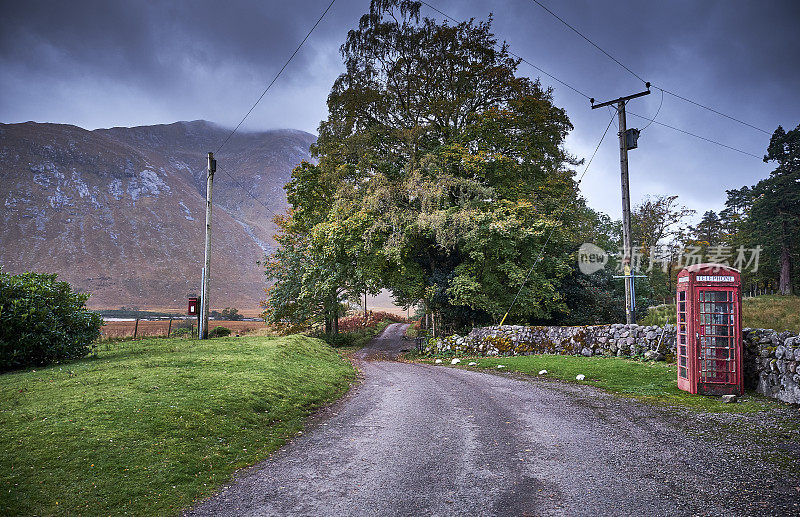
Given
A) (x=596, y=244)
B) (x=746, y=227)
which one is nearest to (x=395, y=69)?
(x=596, y=244)

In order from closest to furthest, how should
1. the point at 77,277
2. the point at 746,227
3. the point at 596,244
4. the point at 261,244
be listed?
1. the point at 596,244
2. the point at 746,227
3. the point at 77,277
4. the point at 261,244

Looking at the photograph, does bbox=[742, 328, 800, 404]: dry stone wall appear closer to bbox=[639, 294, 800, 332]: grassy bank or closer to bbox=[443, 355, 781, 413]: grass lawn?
bbox=[443, 355, 781, 413]: grass lawn

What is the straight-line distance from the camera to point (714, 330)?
8453 mm

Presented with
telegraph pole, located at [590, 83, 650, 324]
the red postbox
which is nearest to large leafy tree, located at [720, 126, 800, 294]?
telegraph pole, located at [590, 83, 650, 324]

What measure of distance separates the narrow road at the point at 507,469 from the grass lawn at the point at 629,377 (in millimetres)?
1103

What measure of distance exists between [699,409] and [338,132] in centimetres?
2071

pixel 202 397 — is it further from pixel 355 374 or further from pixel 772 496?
pixel 772 496

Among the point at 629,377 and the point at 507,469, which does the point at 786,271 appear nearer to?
the point at 629,377

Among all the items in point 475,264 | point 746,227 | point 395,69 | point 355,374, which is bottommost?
point 355,374

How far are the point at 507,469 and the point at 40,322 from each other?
12017mm

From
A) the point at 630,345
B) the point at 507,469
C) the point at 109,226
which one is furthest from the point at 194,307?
the point at 109,226

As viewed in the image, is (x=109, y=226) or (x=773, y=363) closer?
(x=773, y=363)

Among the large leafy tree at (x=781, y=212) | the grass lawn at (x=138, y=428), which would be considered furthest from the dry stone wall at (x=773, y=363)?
the large leafy tree at (x=781, y=212)

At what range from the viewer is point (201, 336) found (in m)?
17.2
